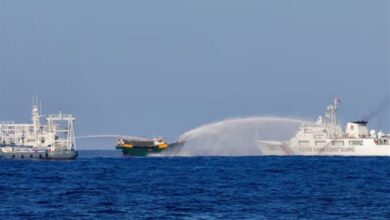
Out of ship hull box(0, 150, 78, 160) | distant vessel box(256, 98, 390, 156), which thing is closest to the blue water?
ship hull box(0, 150, 78, 160)

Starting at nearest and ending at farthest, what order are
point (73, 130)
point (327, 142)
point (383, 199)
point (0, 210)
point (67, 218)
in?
point (67, 218)
point (0, 210)
point (383, 199)
point (73, 130)
point (327, 142)

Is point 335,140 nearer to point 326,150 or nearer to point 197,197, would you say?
point 326,150

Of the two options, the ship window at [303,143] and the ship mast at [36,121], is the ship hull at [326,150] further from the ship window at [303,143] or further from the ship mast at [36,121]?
the ship mast at [36,121]

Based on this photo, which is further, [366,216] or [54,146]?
[54,146]

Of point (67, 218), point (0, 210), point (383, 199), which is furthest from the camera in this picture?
point (383, 199)

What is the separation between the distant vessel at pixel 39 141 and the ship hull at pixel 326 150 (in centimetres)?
4586

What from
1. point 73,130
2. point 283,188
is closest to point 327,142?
point 73,130

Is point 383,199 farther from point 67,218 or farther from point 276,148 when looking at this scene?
point 276,148

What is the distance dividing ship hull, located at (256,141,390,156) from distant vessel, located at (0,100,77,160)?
45.9 meters

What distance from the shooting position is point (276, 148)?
627 feet

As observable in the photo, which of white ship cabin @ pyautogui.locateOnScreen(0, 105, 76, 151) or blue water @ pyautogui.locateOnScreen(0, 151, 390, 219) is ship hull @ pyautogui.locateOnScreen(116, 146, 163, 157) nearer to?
white ship cabin @ pyautogui.locateOnScreen(0, 105, 76, 151)

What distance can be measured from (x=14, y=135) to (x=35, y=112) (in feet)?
18.5

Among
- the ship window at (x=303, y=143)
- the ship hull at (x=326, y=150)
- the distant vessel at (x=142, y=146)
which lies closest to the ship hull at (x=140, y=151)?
the distant vessel at (x=142, y=146)

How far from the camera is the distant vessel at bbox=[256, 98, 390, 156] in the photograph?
587ft
